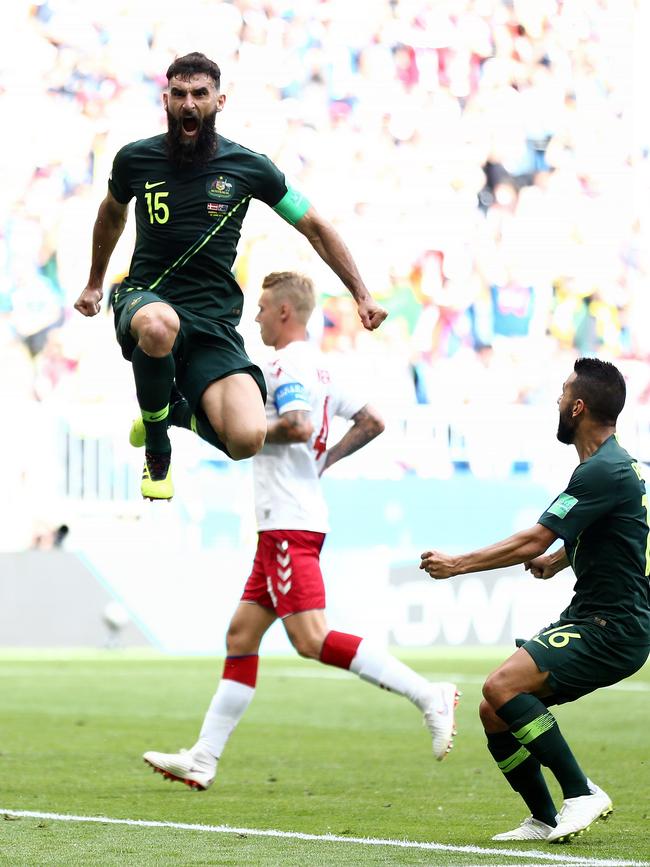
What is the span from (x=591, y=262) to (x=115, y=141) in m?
7.52

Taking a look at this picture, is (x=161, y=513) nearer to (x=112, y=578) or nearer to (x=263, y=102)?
(x=112, y=578)

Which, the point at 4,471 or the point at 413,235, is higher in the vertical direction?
the point at 413,235

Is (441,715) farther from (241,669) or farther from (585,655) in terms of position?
(585,655)

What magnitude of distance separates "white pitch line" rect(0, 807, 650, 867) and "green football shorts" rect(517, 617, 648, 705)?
568 mm

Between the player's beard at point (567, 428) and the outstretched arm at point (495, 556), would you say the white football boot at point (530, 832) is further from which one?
the player's beard at point (567, 428)

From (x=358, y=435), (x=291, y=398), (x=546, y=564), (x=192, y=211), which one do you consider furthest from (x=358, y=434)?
(x=546, y=564)

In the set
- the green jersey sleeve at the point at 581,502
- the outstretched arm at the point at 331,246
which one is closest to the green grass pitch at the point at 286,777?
the green jersey sleeve at the point at 581,502

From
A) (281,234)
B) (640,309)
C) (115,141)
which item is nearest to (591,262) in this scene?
(640,309)

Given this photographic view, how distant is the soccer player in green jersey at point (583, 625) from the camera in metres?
4.78

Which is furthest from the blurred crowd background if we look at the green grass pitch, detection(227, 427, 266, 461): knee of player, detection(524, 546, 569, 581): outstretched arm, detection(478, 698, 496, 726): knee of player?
detection(478, 698, 496, 726): knee of player

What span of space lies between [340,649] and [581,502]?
68.4 inches

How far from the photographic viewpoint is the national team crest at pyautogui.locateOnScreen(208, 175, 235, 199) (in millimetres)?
5891

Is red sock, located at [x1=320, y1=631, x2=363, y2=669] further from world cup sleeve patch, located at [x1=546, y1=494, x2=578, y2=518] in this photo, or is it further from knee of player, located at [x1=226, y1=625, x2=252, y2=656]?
world cup sleeve patch, located at [x1=546, y1=494, x2=578, y2=518]

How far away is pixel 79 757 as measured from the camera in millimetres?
7719
